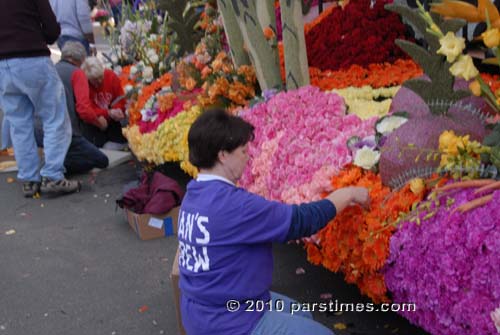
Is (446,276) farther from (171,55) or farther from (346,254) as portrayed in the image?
(171,55)

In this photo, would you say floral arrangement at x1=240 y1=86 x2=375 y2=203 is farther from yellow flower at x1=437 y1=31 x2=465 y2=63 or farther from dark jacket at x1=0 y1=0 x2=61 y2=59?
dark jacket at x1=0 y1=0 x2=61 y2=59

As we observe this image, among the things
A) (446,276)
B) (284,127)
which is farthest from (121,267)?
(446,276)

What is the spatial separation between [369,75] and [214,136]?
2764 millimetres

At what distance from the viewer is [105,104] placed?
6359 millimetres

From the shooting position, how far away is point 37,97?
488 centimetres

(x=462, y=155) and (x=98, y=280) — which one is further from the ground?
(x=462, y=155)

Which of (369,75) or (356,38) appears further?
(356,38)

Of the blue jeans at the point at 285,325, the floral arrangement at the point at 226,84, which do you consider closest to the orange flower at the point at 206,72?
the floral arrangement at the point at 226,84

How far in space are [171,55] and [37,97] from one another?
5.17 feet

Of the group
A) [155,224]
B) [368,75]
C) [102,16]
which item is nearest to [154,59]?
[368,75]

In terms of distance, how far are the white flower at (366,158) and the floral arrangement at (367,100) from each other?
2.16ft

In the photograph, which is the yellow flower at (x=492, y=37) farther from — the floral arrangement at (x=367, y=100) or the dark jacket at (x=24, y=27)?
the dark jacket at (x=24, y=27)

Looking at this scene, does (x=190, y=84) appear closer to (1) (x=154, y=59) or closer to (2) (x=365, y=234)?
(1) (x=154, y=59)

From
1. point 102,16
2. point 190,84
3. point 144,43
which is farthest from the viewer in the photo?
point 102,16
